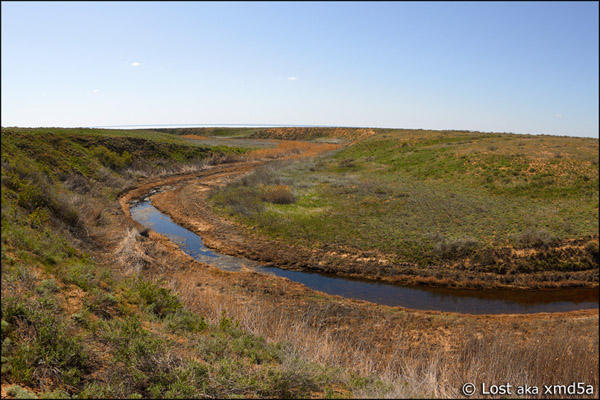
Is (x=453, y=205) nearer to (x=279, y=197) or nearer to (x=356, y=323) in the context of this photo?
(x=279, y=197)

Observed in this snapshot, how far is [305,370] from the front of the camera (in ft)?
15.9

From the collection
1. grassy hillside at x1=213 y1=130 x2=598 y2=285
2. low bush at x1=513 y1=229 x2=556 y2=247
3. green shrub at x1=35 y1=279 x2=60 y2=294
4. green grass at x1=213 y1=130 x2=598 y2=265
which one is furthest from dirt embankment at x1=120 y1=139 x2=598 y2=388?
green shrub at x1=35 y1=279 x2=60 y2=294

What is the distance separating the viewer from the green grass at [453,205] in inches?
385

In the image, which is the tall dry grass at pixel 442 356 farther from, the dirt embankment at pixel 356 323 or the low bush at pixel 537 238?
the low bush at pixel 537 238

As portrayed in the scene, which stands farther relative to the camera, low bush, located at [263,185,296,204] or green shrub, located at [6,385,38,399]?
low bush, located at [263,185,296,204]

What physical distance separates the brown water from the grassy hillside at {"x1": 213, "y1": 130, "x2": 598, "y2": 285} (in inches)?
27.8

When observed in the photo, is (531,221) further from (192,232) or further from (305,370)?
(192,232)

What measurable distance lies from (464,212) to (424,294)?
9.10 m

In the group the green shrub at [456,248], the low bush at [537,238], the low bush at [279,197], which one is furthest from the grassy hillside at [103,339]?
the low bush at [279,197]

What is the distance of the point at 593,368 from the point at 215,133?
127 metres

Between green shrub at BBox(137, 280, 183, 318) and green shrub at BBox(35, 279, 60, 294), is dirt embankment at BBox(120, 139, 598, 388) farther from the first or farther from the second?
green shrub at BBox(35, 279, 60, 294)

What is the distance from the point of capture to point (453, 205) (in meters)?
20.4

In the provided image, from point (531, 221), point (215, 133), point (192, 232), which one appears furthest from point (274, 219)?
point (215, 133)

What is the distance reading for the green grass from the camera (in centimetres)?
978
